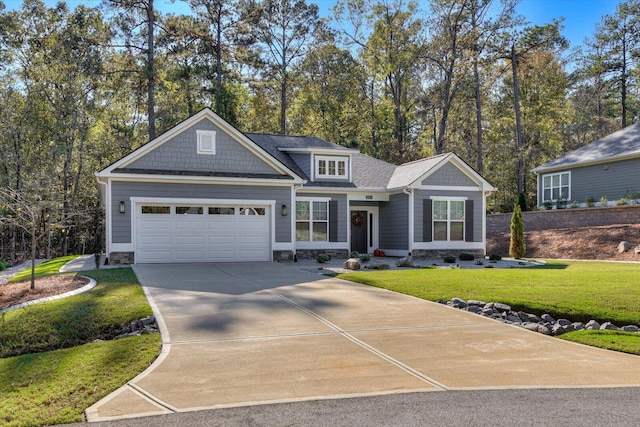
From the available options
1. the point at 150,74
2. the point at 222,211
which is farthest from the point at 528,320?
the point at 150,74

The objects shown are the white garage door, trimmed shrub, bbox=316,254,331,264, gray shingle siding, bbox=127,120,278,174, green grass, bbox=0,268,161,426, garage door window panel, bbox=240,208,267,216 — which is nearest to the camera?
green grass, bbox=0,268,161,426

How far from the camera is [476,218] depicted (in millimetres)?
20047

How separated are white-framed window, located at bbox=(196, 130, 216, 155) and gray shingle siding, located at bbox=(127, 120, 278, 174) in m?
0.10

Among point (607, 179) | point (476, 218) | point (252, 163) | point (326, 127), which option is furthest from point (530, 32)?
point (252, 163)

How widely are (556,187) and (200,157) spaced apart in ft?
68.1

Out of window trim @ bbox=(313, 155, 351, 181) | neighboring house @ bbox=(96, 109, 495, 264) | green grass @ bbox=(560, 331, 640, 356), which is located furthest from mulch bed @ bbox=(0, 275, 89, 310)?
window trim @ bbox=(313, 155, 351, 181)

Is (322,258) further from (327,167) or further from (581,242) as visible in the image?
(581,242)

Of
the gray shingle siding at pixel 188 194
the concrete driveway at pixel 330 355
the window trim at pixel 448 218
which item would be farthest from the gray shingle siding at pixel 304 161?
the concrete driveway at pixel 330 355

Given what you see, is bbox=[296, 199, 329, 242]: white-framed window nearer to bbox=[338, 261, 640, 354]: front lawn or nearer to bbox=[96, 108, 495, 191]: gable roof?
bbox=[96, 108, 495, 191]: gable roof

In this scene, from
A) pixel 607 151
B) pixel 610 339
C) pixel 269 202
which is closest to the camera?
pixel 610 339

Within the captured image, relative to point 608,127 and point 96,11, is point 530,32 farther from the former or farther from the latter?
point 96,11

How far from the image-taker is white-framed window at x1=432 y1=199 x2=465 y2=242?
1950 centimetres

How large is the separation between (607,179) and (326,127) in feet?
61.9

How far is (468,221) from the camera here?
19.9 m
